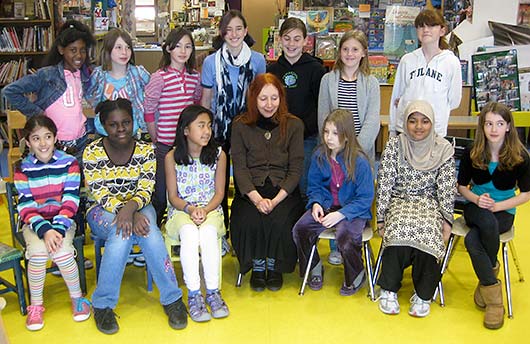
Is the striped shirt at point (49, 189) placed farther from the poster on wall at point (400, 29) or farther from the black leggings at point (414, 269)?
the poster on wall at point (400, 29)

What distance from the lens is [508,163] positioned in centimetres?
292

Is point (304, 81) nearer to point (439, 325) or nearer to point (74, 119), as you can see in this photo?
point (74, 119)

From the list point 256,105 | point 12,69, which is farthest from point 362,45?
point 12,69

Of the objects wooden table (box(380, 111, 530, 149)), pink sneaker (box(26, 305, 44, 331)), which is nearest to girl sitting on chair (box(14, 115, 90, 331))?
pink sneaker (box(26, 305, 44, 331))

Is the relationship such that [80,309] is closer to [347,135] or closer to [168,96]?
[168,96]

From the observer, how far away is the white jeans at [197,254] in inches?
112

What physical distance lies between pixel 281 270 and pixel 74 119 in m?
1.42

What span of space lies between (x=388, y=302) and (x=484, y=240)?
569 millimetres

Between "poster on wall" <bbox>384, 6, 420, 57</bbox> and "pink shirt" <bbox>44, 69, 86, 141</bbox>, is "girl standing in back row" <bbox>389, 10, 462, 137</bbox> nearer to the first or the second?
"pink shirt" <bbox>44, 69, 86, 141</bbox>

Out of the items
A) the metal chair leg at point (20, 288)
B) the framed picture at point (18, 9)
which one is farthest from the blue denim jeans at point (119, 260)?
the framed picture at point (18, 9)

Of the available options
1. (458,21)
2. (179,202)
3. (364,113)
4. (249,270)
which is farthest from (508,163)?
(458,21)

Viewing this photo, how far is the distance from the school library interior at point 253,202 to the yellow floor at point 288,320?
0.03 ft

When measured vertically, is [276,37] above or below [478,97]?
above

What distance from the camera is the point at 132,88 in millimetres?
3256
